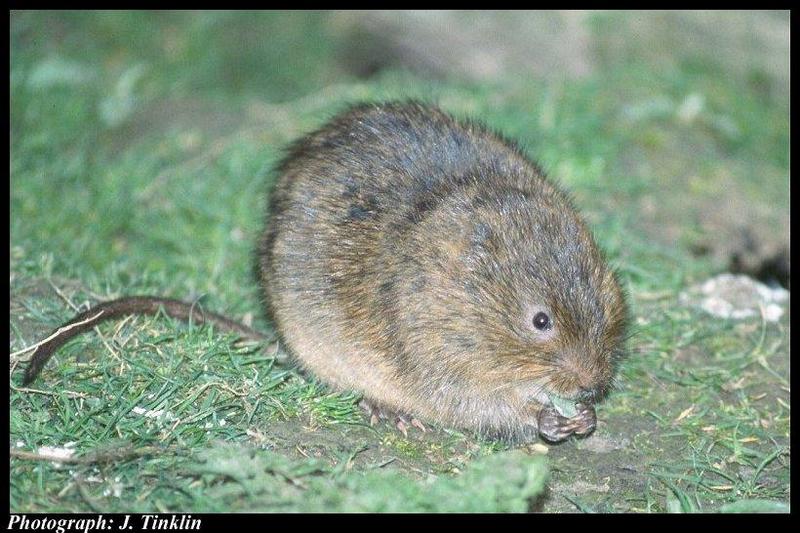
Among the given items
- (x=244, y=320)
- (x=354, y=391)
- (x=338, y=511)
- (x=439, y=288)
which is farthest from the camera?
(x=244, y=320)

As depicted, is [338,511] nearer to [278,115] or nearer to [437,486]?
[437,486]

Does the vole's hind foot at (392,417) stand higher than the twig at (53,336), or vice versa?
the twig at (53,336)

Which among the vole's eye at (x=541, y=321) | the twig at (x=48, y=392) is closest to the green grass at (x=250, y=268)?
the twig at (x=48, y=392)

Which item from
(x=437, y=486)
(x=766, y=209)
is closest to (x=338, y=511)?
(x=437, y=486)

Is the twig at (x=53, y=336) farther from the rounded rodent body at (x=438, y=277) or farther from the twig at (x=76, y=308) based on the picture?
the rounded rodent body at (x=438, y=277)

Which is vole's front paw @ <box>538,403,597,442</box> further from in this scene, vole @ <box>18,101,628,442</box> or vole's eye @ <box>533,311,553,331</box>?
vole's eye @ <box>533,311,553,331</box>

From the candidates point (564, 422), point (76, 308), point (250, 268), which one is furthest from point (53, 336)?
point (564, 422)

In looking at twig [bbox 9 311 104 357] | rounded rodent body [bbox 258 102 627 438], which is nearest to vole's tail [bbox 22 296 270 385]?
twig [bbox 9 311 104 357]

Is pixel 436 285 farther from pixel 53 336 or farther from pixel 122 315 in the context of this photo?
pixel 53 336
